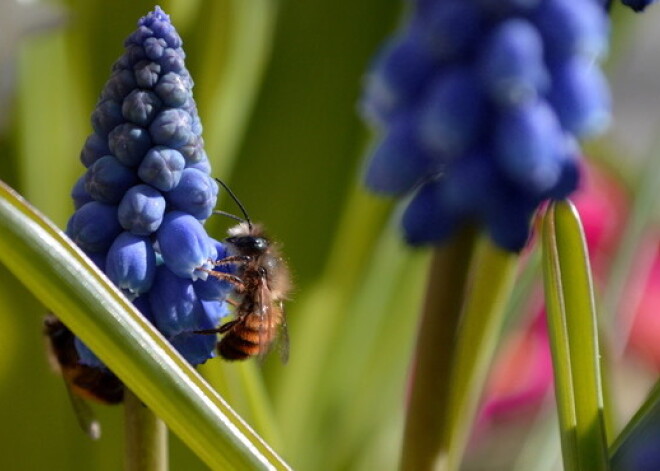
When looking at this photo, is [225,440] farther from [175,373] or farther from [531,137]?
[531,137]

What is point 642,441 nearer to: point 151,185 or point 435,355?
point 435,355

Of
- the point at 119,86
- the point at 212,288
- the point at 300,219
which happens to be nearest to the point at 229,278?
the point at 212,288

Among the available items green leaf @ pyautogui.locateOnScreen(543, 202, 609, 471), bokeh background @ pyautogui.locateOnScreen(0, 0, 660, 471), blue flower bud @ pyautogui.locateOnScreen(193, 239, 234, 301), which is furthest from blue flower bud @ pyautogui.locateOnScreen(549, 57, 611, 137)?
bokeh background @ pyautogui.locateOnScreen(0, 0, 660, 471)

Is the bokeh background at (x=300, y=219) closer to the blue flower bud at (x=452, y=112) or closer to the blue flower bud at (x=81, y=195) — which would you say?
the blue flower bud at (x=81, y=195)

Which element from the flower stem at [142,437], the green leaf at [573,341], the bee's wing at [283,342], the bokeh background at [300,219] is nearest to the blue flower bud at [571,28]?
the green leaf at [573,341]

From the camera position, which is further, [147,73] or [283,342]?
[283,342]

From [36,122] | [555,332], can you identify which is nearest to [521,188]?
[555,332]

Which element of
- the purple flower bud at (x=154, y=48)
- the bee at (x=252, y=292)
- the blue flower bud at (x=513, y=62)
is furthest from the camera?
the bee at (x=252, y=292)

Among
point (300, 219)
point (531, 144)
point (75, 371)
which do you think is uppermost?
point (531, 144)
